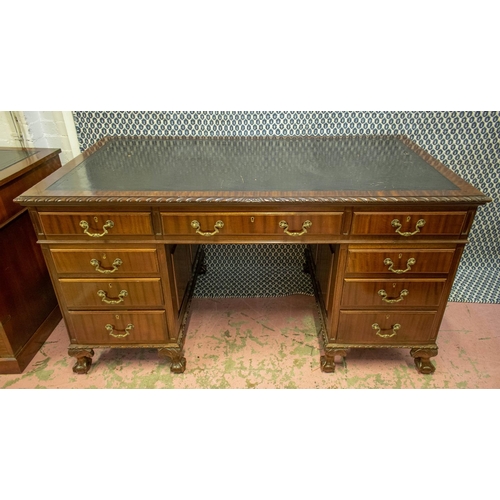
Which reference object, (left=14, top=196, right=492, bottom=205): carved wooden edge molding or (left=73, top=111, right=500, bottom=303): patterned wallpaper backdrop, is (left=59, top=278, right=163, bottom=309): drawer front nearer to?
(left=14, top=196, right=492, bottom=205): carved wooden edge molding

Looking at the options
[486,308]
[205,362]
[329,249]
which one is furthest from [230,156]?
[486,308]

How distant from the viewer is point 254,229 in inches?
53.0

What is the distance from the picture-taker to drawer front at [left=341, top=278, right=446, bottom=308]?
146 centimetres

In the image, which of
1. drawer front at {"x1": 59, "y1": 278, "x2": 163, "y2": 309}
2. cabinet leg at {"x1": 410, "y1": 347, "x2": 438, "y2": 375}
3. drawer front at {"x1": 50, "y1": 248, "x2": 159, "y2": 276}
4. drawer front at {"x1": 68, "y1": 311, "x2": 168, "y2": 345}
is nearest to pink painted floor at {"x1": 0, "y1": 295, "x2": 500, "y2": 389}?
cabinet leg at {"x1": 410, "y1": 347, "x2": 438, "y2": 375}

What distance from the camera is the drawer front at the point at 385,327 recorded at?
1535 millimetres

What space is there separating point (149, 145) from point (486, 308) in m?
2.12

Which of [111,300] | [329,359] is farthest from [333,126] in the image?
[111,300]

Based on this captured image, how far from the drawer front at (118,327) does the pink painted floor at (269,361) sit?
0.21 metres

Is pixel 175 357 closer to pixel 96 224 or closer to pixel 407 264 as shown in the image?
pixel 96 224

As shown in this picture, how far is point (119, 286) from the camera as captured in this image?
1476 mm

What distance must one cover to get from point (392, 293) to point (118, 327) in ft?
3.91

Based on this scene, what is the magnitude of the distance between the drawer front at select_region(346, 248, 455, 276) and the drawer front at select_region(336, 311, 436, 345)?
0.22 meters
